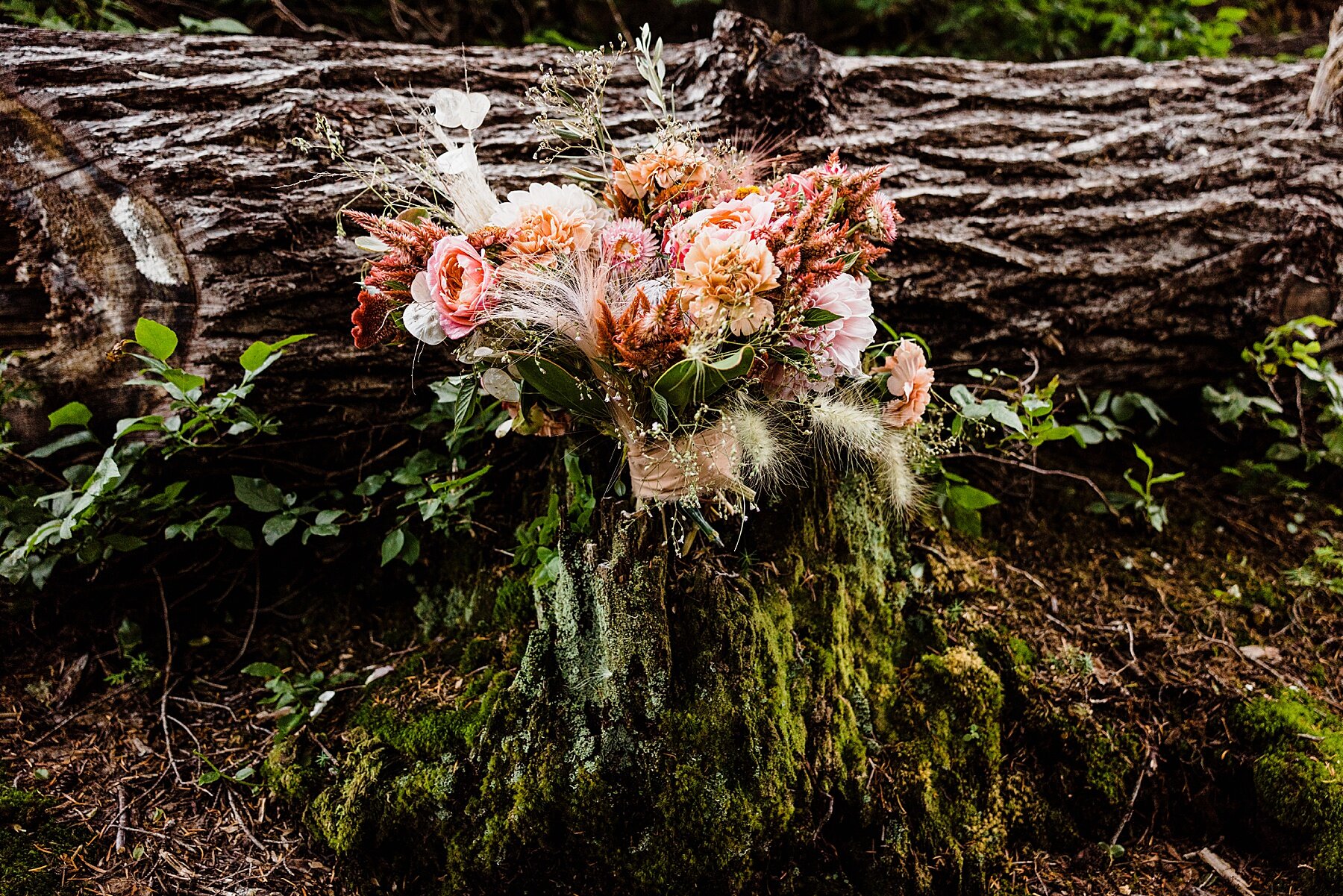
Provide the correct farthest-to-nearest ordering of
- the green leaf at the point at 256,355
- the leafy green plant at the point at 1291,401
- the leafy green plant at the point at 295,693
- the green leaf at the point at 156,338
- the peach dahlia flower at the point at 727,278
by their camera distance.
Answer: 1. the leafy green plant at the point at 1291,401
2. the leafy green plant at the point at 295,693
3. the green leaf at the point at 256,355
4. the green leaf at the point at 156,338
5. the peach dahlia flower at the point at 727,278

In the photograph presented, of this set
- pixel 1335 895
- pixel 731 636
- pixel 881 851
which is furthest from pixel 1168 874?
pixel 731 636

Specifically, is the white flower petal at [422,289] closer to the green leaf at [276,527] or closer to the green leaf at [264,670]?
the green leaf at [276,527]

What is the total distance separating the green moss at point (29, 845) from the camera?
1.67 meters

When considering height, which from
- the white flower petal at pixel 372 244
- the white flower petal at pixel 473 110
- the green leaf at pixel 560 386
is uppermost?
the white flower petal at pixel 473 110

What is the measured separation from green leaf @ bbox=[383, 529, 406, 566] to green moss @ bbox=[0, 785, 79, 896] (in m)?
0.86

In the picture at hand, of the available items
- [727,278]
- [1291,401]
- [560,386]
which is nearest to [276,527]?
[560,386]

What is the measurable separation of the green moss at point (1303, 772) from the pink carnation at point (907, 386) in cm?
117

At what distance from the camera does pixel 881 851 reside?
174 cm

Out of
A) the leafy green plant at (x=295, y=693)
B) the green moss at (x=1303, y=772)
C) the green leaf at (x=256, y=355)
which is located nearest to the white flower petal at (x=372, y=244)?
the green leaf at (x=256, y=355)

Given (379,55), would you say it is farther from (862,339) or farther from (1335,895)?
(1335,895)

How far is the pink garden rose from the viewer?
1449 mm

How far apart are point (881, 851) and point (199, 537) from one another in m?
1.93

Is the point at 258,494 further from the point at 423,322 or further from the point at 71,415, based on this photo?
the point at 423,322

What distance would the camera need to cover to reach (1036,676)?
210 cm
